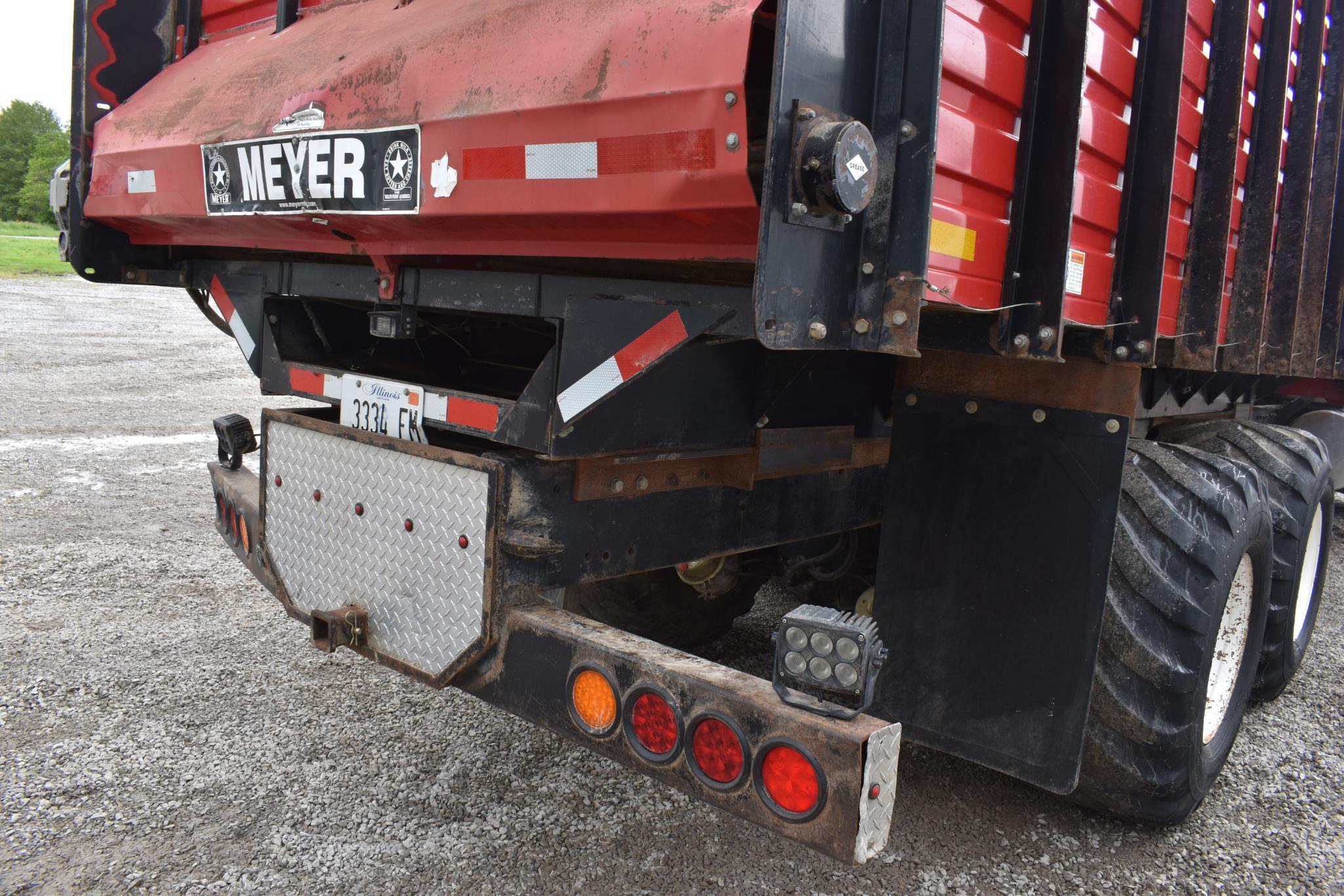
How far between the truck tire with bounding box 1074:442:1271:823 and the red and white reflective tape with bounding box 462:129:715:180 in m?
1.60

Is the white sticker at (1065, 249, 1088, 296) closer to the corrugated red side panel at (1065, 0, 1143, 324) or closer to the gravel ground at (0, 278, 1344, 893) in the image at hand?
the corrugated red side panel at (1065, 0, 1143, 324)

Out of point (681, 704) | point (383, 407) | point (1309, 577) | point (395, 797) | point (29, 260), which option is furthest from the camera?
point (29, 260)

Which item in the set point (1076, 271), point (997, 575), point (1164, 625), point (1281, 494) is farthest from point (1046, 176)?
point (1281, 494)

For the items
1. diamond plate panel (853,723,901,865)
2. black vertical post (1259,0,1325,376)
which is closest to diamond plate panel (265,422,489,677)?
diamond plate panel (853,723,901,865)

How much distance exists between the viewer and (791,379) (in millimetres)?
2803

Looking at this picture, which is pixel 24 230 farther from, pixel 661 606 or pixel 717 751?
pixel 717 751

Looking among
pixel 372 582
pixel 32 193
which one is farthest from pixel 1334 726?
pixel 32 193

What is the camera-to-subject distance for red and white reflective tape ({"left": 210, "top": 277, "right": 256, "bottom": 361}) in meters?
3.35

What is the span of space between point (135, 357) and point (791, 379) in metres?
12.3

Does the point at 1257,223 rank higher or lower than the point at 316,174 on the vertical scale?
higher

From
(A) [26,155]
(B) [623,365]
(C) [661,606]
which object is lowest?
(C) [661,606]

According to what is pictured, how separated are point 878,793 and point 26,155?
92.1 m

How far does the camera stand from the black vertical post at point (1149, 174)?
242cm

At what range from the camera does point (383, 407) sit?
9.18 feet
